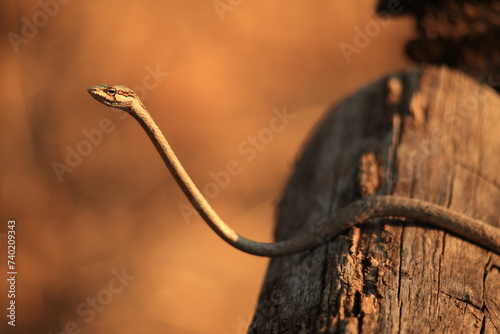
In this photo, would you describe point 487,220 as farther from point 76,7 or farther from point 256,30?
point 256,30

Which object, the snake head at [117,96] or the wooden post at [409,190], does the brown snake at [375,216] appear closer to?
the wooden post at [409,190]

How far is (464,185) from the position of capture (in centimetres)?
270

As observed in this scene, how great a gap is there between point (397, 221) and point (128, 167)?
3.63 m

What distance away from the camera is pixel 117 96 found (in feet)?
6.58

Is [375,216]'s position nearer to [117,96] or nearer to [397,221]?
[397,221]

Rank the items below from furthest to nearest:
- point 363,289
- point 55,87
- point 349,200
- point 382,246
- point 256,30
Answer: point 256,30 < point 55,87 < point 349,200 < point 382,246 < point 363,289

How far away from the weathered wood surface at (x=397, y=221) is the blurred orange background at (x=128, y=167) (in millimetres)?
1125

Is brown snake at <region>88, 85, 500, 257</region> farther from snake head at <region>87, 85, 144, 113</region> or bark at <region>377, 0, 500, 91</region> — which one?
bark at <region>377, 0, 500, 91</region>

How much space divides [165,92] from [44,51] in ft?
4.29

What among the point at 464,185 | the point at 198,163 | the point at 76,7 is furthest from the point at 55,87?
the point at 464,185

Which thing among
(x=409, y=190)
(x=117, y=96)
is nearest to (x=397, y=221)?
(x=409, y=190)

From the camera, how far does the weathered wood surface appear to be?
1858 millimetres

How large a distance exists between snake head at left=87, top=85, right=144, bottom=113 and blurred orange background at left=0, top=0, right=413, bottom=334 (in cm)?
217

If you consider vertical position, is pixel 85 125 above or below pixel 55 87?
below
